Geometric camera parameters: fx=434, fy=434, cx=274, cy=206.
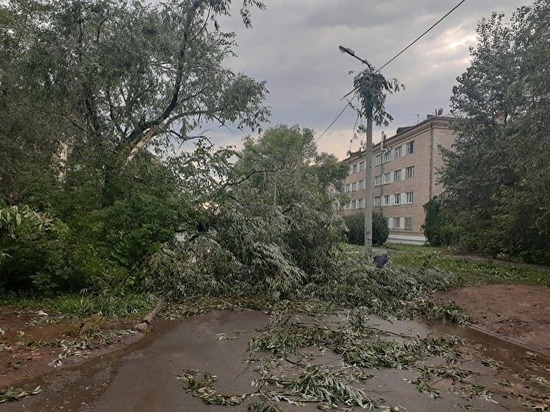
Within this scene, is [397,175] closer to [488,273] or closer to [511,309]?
[488,273]

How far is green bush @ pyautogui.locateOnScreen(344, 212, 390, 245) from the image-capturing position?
2731 cm

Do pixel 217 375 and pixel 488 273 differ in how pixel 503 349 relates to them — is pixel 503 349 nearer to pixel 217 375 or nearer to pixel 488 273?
pixel 217 375

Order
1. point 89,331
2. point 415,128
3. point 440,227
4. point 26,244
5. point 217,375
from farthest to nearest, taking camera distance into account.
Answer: point 415,128
point 440,227
point 26,244
point 89,331
point 217,375

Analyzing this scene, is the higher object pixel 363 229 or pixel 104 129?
pixel 104 129

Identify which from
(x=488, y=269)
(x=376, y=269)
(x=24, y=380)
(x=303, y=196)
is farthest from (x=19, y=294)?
(x=488, y=269)

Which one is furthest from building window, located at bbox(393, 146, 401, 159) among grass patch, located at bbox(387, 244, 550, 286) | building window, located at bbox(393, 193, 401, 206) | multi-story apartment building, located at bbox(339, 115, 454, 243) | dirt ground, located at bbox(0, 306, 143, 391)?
dirt ground, located at bbox(0, 306, 143, 391)

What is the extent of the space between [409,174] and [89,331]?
3485 centimetres

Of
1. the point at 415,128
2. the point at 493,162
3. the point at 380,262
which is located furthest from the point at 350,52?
the point at 415,128

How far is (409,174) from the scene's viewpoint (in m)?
37.6

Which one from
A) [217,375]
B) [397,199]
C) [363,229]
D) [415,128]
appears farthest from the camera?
[397,199]

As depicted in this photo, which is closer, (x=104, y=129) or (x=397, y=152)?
(x=104, y=129)

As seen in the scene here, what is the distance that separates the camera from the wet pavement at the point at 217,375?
13.4 ft

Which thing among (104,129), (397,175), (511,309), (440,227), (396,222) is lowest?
(511,309)

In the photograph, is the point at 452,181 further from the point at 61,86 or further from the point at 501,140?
the point at 61,86
